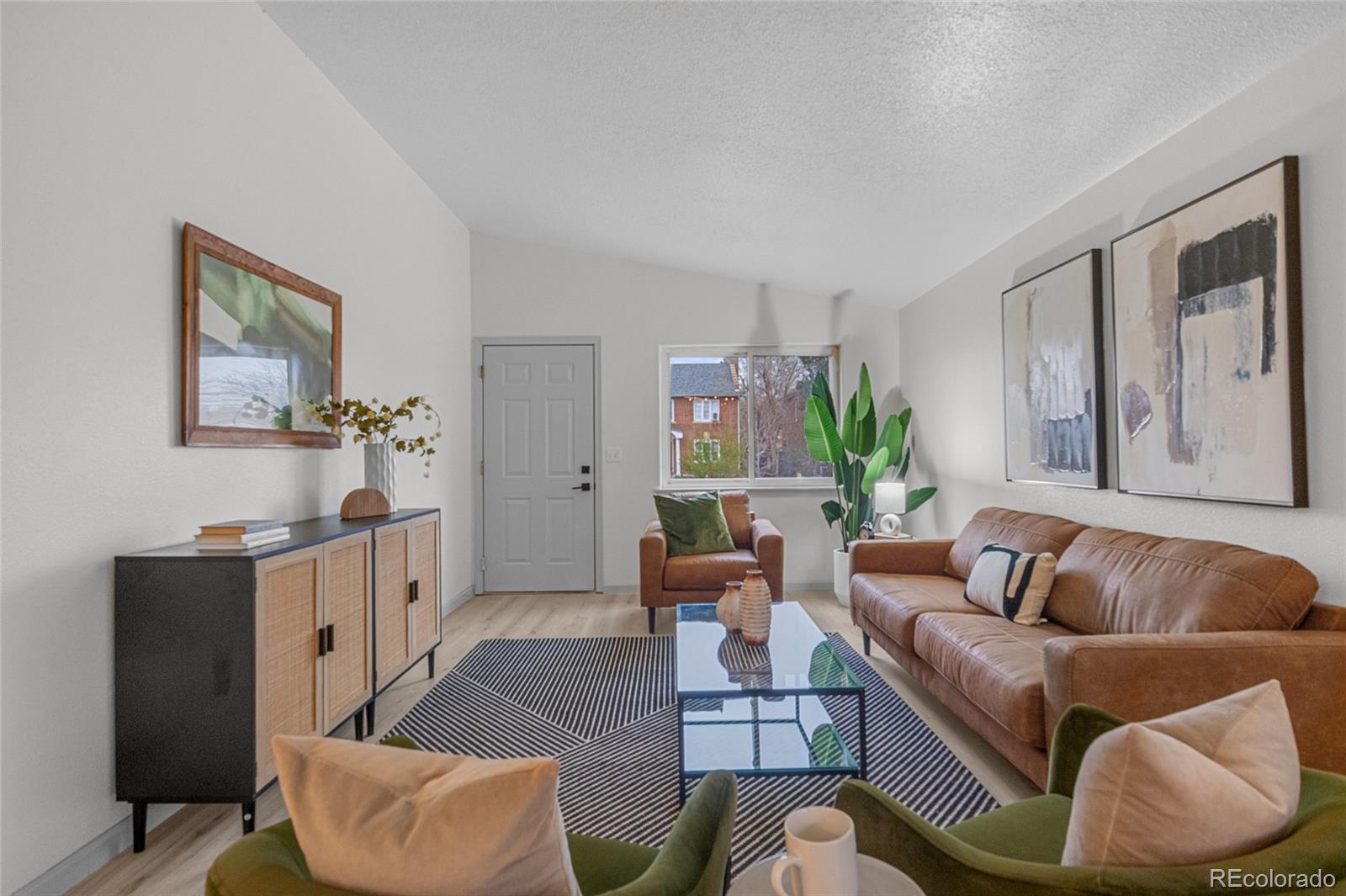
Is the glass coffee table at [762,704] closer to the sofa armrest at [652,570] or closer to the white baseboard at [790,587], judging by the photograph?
the sofa armrest at [652,570]

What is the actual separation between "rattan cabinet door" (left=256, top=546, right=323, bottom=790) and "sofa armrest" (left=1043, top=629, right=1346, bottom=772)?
7.53ft

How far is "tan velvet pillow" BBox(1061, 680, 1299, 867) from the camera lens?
2.67ft

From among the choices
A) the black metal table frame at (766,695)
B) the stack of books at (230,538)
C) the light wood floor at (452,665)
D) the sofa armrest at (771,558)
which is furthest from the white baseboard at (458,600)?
the black metal table frame at (766,695)

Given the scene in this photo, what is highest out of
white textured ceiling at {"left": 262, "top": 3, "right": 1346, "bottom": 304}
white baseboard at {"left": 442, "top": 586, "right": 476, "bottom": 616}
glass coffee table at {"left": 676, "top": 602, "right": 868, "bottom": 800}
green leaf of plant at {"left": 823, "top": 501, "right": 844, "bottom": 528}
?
white textured ceiling at {"left": 262, "top": 3, "right": 1346, "bottom": 304}

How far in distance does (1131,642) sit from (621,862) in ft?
5.02

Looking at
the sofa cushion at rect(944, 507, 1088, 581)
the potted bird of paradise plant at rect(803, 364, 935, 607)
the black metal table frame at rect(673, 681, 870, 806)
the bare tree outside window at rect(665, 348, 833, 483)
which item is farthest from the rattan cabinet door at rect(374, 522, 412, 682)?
the potted bird of paradise plant at rect(803, 364, 935, 607)

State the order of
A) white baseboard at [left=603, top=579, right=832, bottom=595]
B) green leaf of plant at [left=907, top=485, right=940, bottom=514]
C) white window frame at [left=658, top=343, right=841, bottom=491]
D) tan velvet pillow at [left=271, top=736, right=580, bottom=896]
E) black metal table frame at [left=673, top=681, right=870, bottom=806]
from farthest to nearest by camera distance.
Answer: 1. white window frame at [left=658, top=343, right=841, bottom=491]
2. white baseboard at [left=603, top=579, right=832, bottom=595]
3. green leaf of plant at [left=907, top=485, right=940, bottom=514]
4. black metal table frame at [left=673, top=681, right=870, bottom=806]
5. tan velvet pillow at [left=271, top=736, right=580, bottom=896]

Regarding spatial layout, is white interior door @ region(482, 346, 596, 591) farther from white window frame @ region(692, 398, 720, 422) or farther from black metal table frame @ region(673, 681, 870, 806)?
black metal table frame @ region(673, 681, 870, 806)

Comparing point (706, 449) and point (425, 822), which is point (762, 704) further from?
point (706, 449)

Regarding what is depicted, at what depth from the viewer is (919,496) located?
15.5 ft

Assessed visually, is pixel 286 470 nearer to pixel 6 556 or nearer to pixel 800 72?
pixel 6 556

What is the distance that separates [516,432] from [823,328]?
268cm

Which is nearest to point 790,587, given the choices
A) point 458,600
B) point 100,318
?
point 458,600

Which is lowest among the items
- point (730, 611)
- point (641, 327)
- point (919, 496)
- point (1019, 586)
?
point (730, 611)
